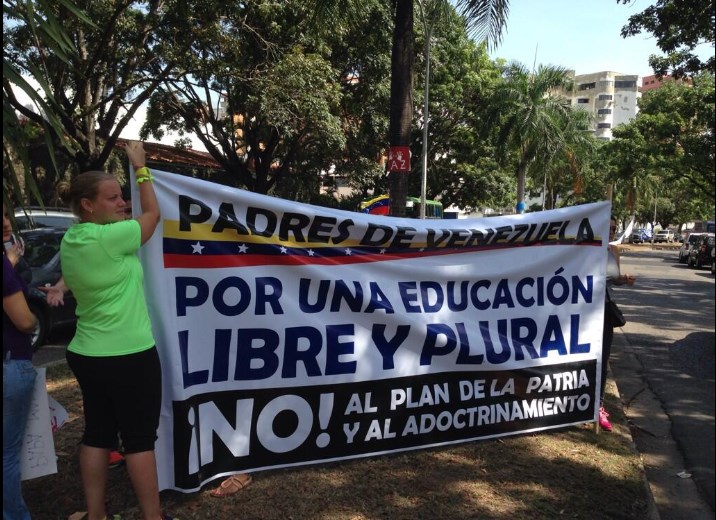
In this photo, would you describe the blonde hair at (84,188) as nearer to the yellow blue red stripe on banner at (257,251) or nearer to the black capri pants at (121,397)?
the yellow blue red stripe on banner at (257,251)

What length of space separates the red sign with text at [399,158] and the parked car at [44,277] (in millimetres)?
4267

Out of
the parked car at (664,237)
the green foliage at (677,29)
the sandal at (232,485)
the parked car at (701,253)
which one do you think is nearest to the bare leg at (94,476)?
the sandal at (232,485)

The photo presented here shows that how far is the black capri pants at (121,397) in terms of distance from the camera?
8.27 feet

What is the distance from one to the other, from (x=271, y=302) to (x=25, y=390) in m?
1.29

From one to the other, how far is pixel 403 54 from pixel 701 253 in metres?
24.6

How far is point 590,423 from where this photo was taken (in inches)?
178

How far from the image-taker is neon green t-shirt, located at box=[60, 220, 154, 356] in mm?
2463

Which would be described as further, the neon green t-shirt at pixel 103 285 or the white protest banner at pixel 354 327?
the white protest banner at pixel 354 327

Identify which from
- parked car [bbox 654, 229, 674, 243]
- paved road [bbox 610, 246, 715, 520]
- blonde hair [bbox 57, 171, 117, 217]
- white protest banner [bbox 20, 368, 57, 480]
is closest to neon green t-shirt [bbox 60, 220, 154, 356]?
blonde hair [bbox 57, 171, 117, 217]

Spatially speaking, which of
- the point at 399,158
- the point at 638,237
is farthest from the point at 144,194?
the point at 638,237

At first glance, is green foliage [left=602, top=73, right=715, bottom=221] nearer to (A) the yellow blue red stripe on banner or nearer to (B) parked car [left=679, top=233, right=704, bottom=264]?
(B) parked car [left=679, top=233, right=704, bottom=264]

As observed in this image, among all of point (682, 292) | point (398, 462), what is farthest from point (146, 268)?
point (682, 292)

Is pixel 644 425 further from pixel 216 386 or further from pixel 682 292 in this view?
pixel 682 292

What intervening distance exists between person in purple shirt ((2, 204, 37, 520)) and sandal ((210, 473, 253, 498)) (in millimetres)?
986
